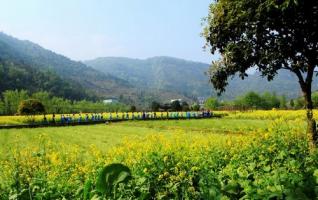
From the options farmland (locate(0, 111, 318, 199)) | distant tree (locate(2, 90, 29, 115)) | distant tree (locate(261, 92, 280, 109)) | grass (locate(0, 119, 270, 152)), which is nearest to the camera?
farmland (locate(0, 111, 318, 199))

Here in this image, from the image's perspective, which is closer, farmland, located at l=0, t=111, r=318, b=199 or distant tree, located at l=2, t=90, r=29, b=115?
farmland, located at l=0, t=111, r=318, b=199

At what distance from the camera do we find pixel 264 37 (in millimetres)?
15125

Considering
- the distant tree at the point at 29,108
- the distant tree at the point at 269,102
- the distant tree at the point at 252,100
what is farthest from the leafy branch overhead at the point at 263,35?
the distant tree at the point at 269,102

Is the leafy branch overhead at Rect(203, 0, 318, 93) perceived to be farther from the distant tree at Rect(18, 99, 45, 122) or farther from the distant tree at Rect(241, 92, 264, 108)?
the distant tree at Rect(241, 92, 264, 108)

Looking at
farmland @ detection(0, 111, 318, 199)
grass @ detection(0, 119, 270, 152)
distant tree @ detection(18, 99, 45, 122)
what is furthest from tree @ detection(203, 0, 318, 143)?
distant tree @ detection(18, 99, 45, 122)

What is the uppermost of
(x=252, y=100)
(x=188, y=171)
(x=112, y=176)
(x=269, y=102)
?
(x=252, y=100)

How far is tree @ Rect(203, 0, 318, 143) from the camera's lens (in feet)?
46.2

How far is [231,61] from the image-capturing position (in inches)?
640

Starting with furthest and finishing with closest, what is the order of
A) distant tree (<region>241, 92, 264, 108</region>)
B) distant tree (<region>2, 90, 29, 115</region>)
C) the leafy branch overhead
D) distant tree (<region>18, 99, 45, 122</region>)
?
distant tree (<region>241, 92, 264, 108</region>)
distant tree (<region>2, 90, 29, 115</region>)
distant tree (<region>18, 99, 45, 122</region>)
the leafy branch overhead

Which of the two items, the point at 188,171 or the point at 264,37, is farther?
the point at 264,37

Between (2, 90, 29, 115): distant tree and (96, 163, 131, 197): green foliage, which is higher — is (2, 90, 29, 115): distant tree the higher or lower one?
the higher one

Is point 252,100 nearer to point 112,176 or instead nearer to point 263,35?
point 263,35

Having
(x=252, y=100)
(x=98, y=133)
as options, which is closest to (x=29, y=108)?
(x=98, y=133)

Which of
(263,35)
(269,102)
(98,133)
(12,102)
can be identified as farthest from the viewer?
(269,102)
